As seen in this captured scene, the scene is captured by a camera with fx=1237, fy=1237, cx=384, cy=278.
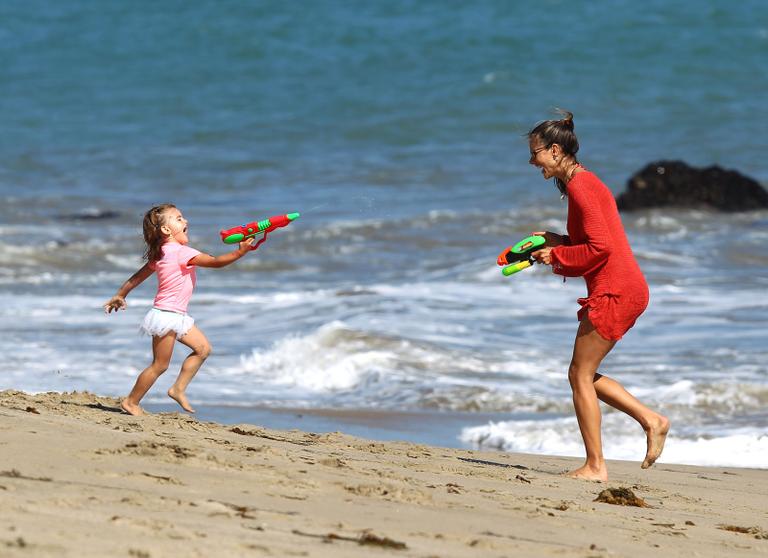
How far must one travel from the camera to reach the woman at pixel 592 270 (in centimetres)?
500

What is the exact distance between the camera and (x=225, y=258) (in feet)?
18.1

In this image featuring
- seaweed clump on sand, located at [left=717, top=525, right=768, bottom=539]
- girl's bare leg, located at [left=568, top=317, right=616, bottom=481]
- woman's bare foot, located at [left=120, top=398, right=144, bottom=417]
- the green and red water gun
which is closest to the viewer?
seaweed clump on sand, located at [left=717, top=525, right=768, bottom=539]

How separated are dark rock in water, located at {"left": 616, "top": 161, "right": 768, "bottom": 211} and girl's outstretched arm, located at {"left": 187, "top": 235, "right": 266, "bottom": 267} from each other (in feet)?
46.3

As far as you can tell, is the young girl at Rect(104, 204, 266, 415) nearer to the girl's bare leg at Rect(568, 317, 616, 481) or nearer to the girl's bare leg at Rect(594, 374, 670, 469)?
the girl's bare leg at Rect(568, 317, 616, 481)

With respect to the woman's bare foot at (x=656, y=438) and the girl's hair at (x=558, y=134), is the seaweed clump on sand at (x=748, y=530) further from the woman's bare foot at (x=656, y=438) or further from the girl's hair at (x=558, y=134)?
the girl's hair at (x=558, y=134)

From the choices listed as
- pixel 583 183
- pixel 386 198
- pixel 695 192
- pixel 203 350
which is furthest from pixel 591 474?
pixel 386 198

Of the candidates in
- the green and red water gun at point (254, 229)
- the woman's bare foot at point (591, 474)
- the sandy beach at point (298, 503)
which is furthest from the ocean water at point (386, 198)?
the sandy beach at point (298, 503)

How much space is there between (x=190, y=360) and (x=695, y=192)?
14.5 m

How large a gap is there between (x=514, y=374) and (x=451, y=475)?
13.2ft

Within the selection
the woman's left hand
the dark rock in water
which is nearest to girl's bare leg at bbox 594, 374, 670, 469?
the woman's left hand

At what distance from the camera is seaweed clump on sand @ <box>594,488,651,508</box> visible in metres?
4.45

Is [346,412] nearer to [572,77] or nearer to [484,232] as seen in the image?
[484,232]

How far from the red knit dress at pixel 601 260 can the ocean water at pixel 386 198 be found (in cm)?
190

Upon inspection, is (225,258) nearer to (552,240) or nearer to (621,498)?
(552,240)
